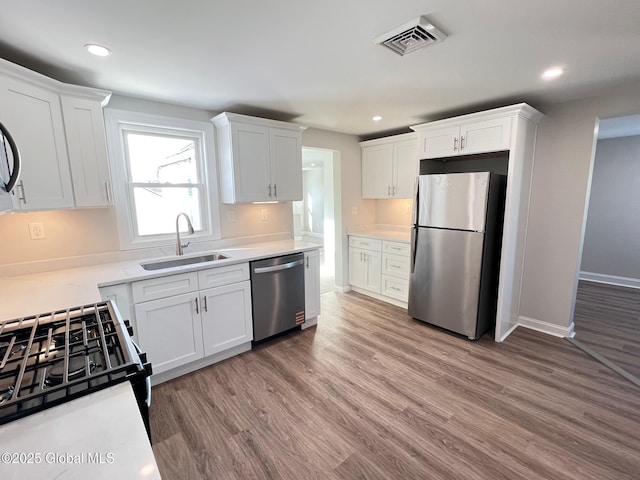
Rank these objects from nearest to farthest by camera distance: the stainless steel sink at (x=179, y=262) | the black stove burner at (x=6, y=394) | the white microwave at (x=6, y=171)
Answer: the black stove burner at (x=6, y=394), the white microwave at (x=6, y=171), the stainless steel sink at (x=179, y=262)

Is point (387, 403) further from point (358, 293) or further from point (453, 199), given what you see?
point (358, 293)

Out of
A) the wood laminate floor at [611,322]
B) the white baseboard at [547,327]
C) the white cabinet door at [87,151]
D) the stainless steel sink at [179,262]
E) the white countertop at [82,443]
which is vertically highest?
the white cabinet door at [87,151]

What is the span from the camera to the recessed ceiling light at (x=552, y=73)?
2.07 m

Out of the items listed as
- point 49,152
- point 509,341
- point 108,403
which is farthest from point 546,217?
point 49,152

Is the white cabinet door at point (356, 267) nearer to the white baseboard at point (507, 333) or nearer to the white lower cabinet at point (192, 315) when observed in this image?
the white baseboard at point (507, 333)

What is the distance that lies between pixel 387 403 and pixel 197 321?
1629 mm

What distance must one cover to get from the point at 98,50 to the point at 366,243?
3283mm

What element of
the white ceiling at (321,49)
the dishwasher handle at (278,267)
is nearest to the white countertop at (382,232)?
the dishwasher handle at (278,267)

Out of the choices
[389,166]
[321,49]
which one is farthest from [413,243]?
[321,49]

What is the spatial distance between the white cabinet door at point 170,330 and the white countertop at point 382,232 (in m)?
2.45

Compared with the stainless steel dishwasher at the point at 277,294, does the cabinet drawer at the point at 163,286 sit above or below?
above

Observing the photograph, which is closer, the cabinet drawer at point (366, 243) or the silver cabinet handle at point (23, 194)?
the silver cabinet handle at point (23, 194)

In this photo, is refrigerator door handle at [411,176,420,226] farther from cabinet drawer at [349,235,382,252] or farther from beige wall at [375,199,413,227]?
beige wall at [375,199,413,227]

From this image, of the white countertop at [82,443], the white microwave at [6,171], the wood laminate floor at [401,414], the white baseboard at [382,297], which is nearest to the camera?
the white countertop at [82,443]
